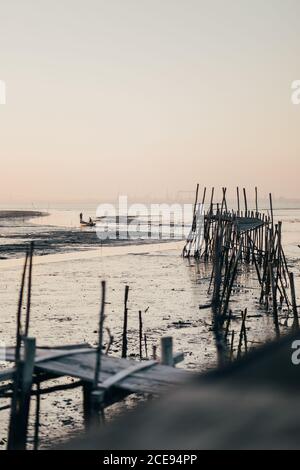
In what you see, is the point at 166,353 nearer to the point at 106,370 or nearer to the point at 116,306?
the point at 106,370

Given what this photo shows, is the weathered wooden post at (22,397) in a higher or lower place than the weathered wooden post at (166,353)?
lower

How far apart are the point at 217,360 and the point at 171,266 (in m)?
17.7

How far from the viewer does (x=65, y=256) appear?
113 ft

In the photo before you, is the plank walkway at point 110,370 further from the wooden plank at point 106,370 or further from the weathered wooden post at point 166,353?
the weathered wooden post at point 166,353

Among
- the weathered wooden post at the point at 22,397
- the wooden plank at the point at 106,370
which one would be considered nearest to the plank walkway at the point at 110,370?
the wooden plank at the point at 106,370

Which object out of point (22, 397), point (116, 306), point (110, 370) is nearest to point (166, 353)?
point (110, 370)

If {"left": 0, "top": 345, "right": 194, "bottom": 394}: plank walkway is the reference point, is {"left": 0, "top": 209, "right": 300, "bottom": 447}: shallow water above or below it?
below

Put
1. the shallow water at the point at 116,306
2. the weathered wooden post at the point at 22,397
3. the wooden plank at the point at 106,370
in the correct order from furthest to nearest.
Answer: the shallow water at the point at 116,306 → the weathered wooden post at the point at 22,397 → the wooden plank at the point at 106,370

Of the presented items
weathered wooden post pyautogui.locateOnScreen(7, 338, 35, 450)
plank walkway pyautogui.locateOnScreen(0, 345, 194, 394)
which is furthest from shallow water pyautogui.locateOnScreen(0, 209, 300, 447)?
plank walkway pyautogui.locateOnScreen(0, 345, 194, 394)

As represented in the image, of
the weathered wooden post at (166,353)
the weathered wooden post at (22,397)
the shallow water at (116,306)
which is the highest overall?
the weathered wooden post at (166,353)

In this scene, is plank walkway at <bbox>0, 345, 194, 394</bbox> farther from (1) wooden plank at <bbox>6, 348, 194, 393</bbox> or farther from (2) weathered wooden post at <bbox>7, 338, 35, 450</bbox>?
(2) weathered wooden post at <bbox>7, 338, 35, 450</bbox>
